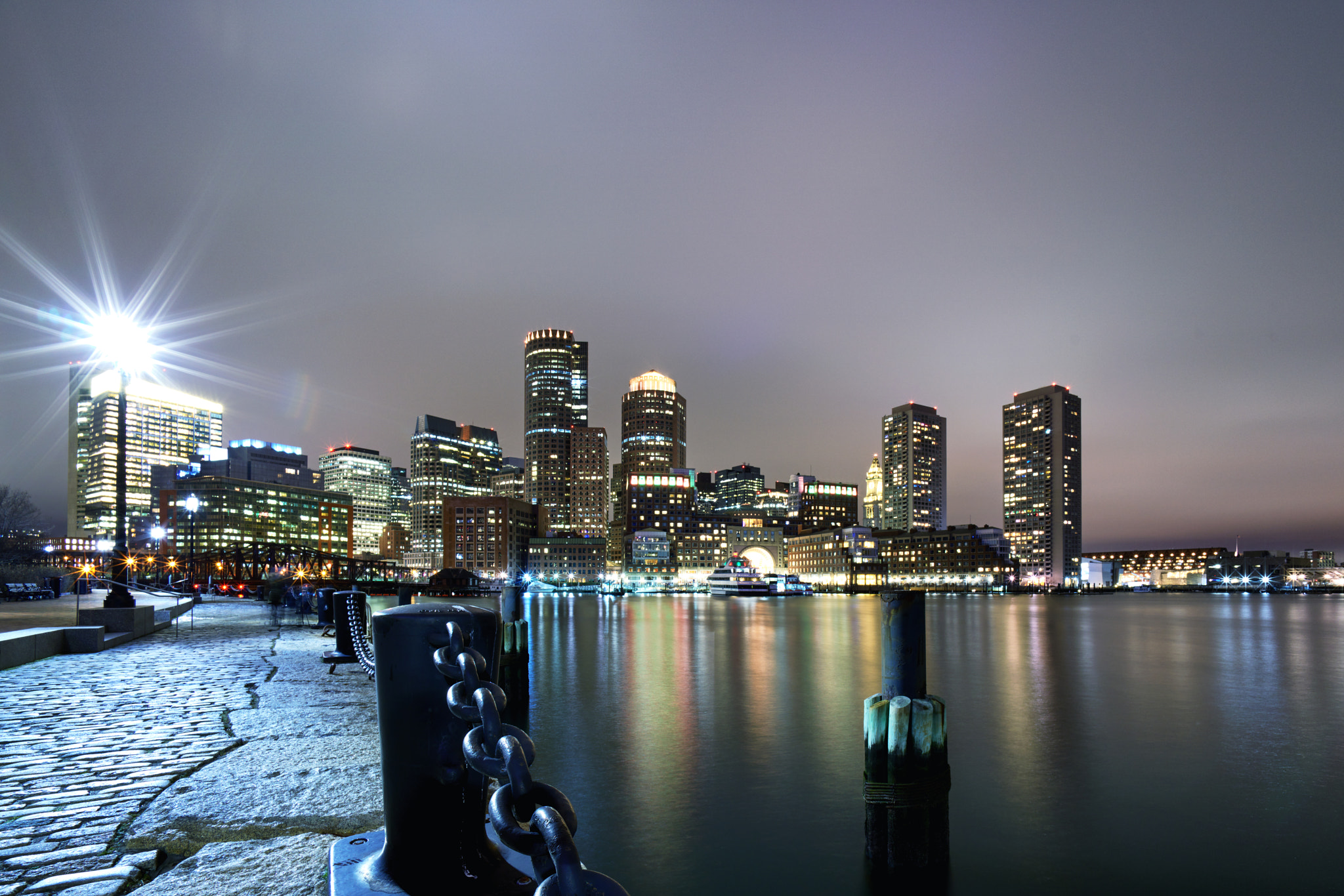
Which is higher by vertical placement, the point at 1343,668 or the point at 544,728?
the point at 544,728

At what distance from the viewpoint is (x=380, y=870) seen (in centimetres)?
415

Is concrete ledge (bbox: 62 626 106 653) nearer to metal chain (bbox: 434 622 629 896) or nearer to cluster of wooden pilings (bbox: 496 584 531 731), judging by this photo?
cluster of wooden pilings (bbox: 496 584 531 731)

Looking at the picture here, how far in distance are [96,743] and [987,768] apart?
18429 mm

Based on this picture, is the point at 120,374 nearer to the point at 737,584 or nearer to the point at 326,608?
the point at 326,608

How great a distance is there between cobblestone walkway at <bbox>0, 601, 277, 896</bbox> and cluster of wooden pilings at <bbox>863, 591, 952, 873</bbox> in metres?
9.54

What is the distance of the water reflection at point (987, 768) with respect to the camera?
44.1ft

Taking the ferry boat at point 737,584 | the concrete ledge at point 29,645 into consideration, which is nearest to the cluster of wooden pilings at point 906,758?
the concrete ledge at point 29,645

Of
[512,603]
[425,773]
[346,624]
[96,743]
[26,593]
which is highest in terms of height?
[425,773]

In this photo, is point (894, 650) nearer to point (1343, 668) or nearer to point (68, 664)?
point (68, 664)

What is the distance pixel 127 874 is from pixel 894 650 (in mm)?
10158

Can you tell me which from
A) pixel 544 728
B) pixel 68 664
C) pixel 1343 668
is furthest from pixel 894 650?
pixel 1343 668

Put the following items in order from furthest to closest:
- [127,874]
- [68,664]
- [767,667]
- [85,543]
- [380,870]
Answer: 1. [85,543]
2. [767,667]
3. [68,664]
4. [127,874]
5. [380,870]

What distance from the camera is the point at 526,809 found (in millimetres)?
2496

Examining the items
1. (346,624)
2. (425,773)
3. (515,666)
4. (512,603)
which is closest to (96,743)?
(425,773)
